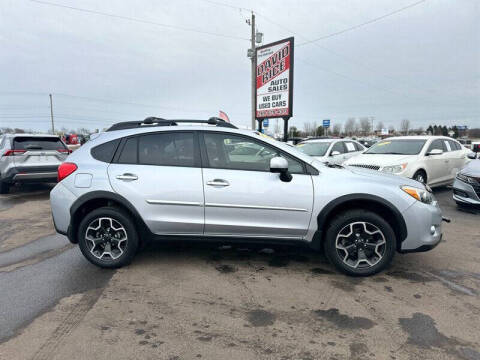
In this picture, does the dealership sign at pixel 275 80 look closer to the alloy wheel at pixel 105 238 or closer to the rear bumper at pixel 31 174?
the rear bumper at pixel 31 174

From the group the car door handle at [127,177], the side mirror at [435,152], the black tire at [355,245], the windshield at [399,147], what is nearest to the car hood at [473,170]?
the side mirror at [435,152]

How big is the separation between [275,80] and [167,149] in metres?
10.3

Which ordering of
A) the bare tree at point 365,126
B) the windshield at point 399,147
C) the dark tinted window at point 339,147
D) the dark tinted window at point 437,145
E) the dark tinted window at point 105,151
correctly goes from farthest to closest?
the bare tree at point 365,126, the dark tinted window at point 339,147, the dark tinted window at point 437,145, the windshield at point 399,147, the dark tinted window at point 105,151

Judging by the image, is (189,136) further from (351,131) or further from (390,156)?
(351,131)

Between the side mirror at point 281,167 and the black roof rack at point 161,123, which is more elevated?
the black roof rack at point 161,123

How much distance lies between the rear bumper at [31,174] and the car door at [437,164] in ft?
32.3

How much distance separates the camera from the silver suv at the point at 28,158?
8.09 m

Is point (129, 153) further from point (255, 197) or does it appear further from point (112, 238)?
point (255, 197)

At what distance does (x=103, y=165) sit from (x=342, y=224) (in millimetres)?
2847

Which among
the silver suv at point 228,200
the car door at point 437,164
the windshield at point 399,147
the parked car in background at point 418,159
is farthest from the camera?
the windshield at point 399,147

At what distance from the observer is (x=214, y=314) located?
292cm

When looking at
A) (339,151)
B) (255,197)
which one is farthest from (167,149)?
(339,151)

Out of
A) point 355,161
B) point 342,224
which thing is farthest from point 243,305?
point 355,161

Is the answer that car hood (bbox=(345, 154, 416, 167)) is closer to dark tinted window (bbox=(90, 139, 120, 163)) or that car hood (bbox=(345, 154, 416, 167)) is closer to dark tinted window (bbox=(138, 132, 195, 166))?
dark tinted window (bbox=(138, 132, 195, 166))
